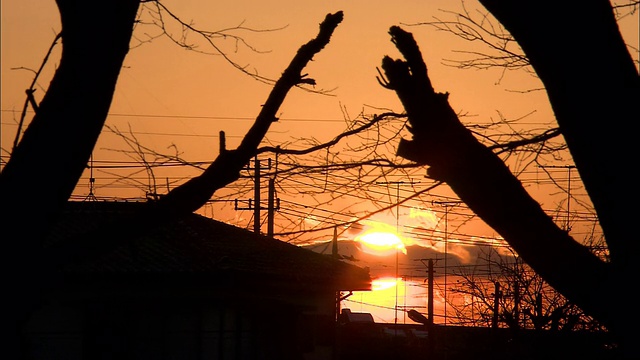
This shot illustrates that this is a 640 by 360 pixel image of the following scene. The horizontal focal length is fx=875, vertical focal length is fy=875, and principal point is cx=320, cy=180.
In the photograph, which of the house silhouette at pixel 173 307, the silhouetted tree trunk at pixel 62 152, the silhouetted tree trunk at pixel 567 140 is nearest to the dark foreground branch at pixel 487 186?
the silhouetted tree trunk at pixel 567 140

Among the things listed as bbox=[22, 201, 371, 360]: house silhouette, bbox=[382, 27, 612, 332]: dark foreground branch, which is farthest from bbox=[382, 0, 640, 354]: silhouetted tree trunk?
bbox=[22, 201, 371, 360]: house silhouette

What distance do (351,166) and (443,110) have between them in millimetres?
2016

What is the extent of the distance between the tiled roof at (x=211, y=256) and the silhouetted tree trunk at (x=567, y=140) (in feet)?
43.5

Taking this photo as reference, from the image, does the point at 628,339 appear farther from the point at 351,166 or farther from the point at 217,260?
the point at 217,260

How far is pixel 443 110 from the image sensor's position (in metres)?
3.62

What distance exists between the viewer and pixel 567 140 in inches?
129

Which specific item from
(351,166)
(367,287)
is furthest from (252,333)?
(351,166)

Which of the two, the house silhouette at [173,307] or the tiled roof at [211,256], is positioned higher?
the tiled roof at [211,256]

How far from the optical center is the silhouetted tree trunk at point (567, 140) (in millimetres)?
3123

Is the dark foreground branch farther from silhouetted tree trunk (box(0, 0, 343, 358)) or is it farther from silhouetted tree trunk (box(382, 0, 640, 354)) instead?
silhouetted tree trunk (box(0, 0, 343, 358))

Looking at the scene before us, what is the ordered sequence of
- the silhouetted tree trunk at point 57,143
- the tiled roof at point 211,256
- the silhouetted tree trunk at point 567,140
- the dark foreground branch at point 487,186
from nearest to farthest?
the silhouetted tree trunk at point 567,140 → the dark foreground branch at point 487,186 → the silhouetted tree trunk at point 57,143 → the tiled roof at point 211,256

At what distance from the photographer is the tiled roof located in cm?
1881

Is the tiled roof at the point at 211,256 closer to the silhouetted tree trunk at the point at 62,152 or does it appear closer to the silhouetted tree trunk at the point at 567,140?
the silhouetted tree trunk at the point at 62,152

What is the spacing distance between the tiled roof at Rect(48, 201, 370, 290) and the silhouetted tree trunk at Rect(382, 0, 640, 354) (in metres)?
13.3
